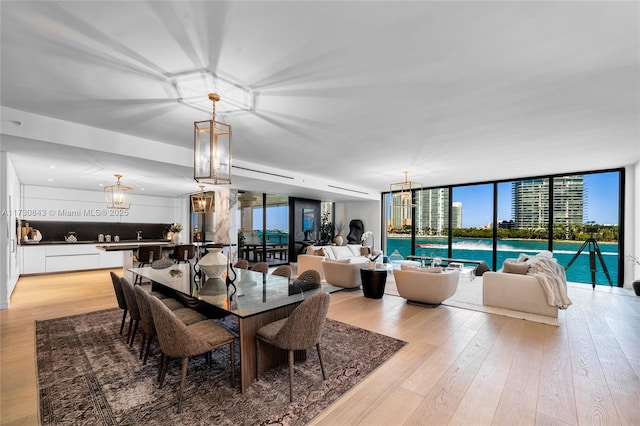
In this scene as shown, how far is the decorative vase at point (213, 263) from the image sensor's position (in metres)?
3.25

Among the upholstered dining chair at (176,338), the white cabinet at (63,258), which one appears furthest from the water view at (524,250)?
the white cabinet at (63,258)

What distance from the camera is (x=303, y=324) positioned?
7.13 feet

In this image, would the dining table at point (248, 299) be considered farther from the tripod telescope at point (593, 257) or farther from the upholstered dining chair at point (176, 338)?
the tripod telescope at point (593, 257)

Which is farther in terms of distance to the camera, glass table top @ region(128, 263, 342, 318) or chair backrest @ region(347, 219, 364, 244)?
chair backrest @ region(347, 219, 364, 244)

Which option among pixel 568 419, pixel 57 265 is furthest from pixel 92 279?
pixel 568 419

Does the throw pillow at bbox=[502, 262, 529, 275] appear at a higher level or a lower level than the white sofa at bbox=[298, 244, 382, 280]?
higher

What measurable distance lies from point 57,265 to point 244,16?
9.00 metres

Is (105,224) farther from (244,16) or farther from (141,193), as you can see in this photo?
(244,16)

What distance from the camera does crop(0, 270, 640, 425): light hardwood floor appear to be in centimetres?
201

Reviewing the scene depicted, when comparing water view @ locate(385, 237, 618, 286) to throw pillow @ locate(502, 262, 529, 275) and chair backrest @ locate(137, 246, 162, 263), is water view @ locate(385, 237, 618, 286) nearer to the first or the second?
throw pillow @ locate(502, 262, 529, 275)

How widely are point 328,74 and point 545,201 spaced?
7.39 meters

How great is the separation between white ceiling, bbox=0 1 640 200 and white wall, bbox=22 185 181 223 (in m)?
3.80

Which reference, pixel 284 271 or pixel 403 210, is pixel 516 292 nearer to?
pixel 403 210

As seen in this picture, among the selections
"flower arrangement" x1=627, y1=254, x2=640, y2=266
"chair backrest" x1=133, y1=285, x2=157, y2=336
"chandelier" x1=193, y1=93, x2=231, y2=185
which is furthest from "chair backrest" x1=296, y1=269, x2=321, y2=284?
"flower arrangement" x1=627, y1=254, x2=640, y2=266
